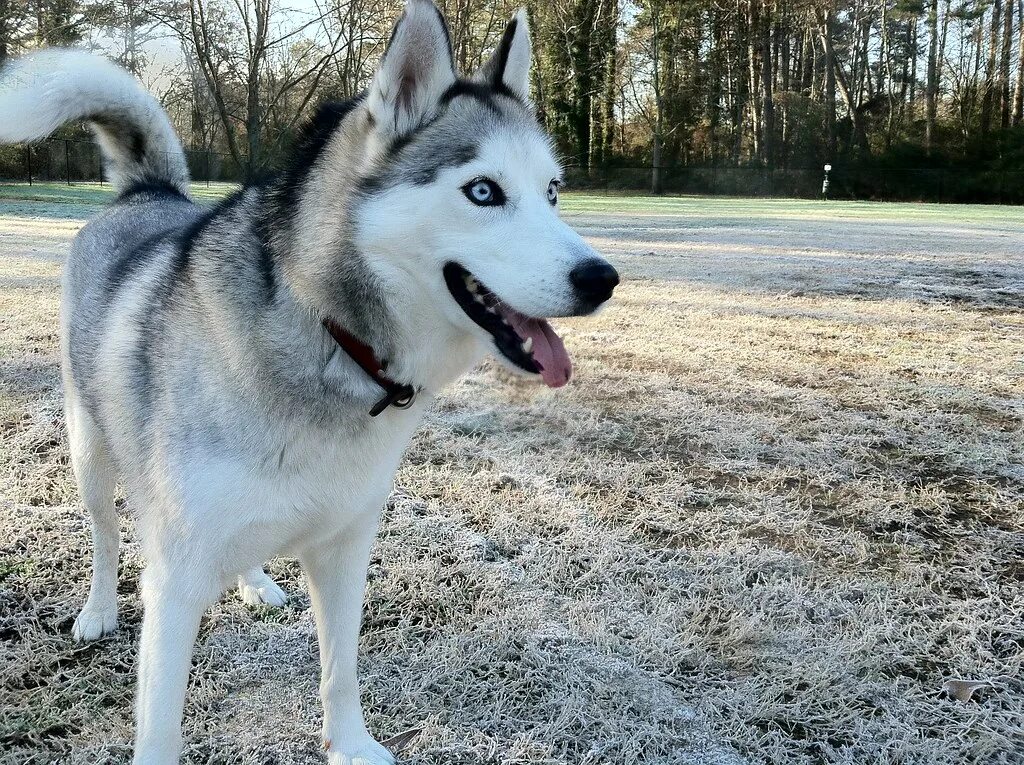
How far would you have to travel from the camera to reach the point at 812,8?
3416cm

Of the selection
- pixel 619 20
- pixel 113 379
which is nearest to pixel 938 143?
pixel 619 20

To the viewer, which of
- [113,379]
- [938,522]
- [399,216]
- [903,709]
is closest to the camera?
[399,216]

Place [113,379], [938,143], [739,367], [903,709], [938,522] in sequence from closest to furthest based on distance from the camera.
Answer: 1. [113,379]
2. [903,709]
3. [938,522]
4. [739,367]
5. [938,143]

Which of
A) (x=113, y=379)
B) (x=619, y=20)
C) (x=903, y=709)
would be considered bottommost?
(x=903, y=709)

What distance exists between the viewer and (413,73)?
1755 mm

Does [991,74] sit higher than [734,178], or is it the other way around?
[991,74]

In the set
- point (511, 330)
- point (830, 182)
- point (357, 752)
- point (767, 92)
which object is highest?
point (767, 92)

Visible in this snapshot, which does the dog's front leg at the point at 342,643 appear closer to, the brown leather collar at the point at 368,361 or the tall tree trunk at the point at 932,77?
the brown leather collar at the point at 368,361

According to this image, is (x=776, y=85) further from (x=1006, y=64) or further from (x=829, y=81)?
(x=1006, y=64)

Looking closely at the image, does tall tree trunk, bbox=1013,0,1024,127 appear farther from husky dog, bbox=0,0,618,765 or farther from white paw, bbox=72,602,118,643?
white paw, bbox=72,602,118,643

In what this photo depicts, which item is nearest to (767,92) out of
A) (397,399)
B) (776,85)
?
(776,85)

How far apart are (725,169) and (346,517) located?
36293 millimetres

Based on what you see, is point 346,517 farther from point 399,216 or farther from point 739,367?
point 739,367

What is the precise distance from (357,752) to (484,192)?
1370mm
